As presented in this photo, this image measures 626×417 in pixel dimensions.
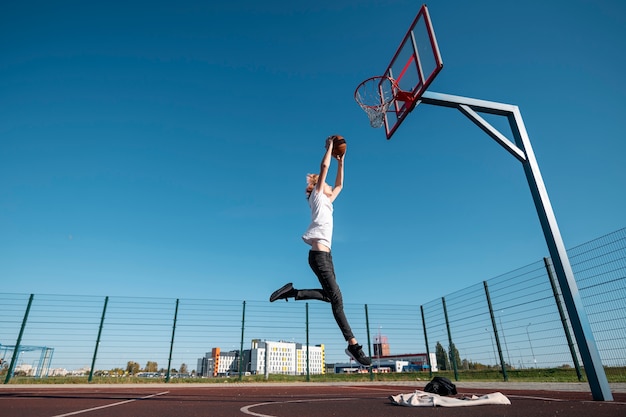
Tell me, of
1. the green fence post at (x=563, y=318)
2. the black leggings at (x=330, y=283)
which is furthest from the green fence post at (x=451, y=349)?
the black leggings at (x=330, y=283)

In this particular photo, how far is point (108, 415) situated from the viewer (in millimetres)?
2904

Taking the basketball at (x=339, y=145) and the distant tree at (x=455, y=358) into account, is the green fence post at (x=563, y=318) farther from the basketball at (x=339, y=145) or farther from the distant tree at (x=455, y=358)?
the basketball at (x=339, y=145)

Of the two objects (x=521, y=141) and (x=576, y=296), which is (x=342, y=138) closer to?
(x=521, y=141)

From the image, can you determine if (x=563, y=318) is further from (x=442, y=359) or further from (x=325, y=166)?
(x=325, y=166)

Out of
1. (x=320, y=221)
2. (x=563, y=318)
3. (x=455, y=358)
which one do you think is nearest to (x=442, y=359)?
(x=455, y=358)

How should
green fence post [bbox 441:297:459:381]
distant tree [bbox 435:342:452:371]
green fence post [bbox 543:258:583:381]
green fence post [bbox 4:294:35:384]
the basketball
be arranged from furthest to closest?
distant tree [bbox 435:342:452:371] < green fence post [bbox 441:297:459:381] < green fence post [bbox 4:294:35:384] < green fence post [bbox 543:258:583:381] < the basketball

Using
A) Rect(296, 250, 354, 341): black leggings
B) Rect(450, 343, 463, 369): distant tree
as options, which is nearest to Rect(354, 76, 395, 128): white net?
Rect(296, 250, 354, 341): black leggings

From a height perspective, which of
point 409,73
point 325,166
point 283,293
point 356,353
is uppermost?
point 409,73

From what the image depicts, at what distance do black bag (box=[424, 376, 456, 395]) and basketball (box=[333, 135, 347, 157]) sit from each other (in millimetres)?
3384

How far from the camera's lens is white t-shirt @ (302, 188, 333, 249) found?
3.67 meters

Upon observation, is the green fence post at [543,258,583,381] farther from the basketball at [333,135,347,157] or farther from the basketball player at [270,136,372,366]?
the basketball at [333,135,347,157]

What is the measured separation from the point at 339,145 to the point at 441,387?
364 centimetres

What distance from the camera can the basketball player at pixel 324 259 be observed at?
3590 mm

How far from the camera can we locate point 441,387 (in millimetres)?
5008
